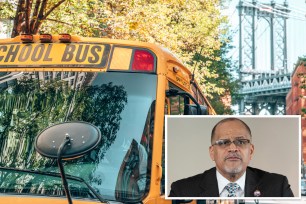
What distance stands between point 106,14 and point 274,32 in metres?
183

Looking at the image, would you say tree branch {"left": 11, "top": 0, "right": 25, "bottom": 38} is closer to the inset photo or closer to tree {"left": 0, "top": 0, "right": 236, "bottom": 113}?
tree {"left": 0, "top": 0, "right": 236, "bottom": 113}

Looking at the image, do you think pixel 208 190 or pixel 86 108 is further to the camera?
pixel 86 108

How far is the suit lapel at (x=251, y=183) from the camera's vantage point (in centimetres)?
444

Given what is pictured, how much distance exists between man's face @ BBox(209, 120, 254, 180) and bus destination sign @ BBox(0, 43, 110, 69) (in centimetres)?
194

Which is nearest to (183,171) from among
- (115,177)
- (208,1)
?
(115,177)

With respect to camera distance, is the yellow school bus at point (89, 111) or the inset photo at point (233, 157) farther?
the yellow school bus at point (89, 111)

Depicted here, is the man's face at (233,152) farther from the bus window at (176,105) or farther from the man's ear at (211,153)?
the bus window at (176,105)

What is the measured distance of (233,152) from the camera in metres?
4.49

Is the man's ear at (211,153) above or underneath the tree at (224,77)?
underneath

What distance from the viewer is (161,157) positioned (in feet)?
19.3

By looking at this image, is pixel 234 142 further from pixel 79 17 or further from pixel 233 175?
pixel 79 17

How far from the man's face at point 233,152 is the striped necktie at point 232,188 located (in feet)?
0.13

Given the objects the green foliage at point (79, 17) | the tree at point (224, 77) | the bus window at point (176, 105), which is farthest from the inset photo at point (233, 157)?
the tree at point (224, 77)

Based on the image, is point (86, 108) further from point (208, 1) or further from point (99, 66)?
point (208, 1)
